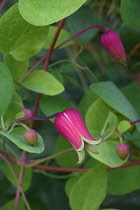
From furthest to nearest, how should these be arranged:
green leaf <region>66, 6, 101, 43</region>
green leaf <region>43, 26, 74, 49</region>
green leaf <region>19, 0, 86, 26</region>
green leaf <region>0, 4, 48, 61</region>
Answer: green leaf <region>66, 6, 101, 43</region> < green leaf <region>43, 26, 74, 49</region> < green leaf <region>0, 4, 48, 61</region> < green leaf <region>19, 0, 86, 26</region>

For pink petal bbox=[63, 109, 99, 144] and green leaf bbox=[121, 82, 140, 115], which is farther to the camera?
green leaf bbox=[121, 82, 140, 115]

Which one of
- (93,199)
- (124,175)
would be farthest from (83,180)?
(124,175)

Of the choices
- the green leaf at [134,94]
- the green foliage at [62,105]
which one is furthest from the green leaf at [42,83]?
the green leaf at [134,94]

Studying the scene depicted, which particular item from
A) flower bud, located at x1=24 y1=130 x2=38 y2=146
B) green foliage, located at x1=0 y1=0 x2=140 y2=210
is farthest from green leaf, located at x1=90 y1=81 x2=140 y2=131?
flower bud, located at x1=24 y1=130 x2=38 y2=146

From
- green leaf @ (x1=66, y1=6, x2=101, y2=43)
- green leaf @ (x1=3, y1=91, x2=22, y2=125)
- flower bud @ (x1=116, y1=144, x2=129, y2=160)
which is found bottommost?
green leaf @ (x1=66, y1=6, x2=101, y2=43)

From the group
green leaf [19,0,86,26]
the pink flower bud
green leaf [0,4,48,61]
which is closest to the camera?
green leaf [19,0,86,26]

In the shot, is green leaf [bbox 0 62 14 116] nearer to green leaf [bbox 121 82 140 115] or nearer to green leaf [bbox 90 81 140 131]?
green leaf [bbox 90 81 140 131]

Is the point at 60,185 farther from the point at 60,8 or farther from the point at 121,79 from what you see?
the point at 60,8
